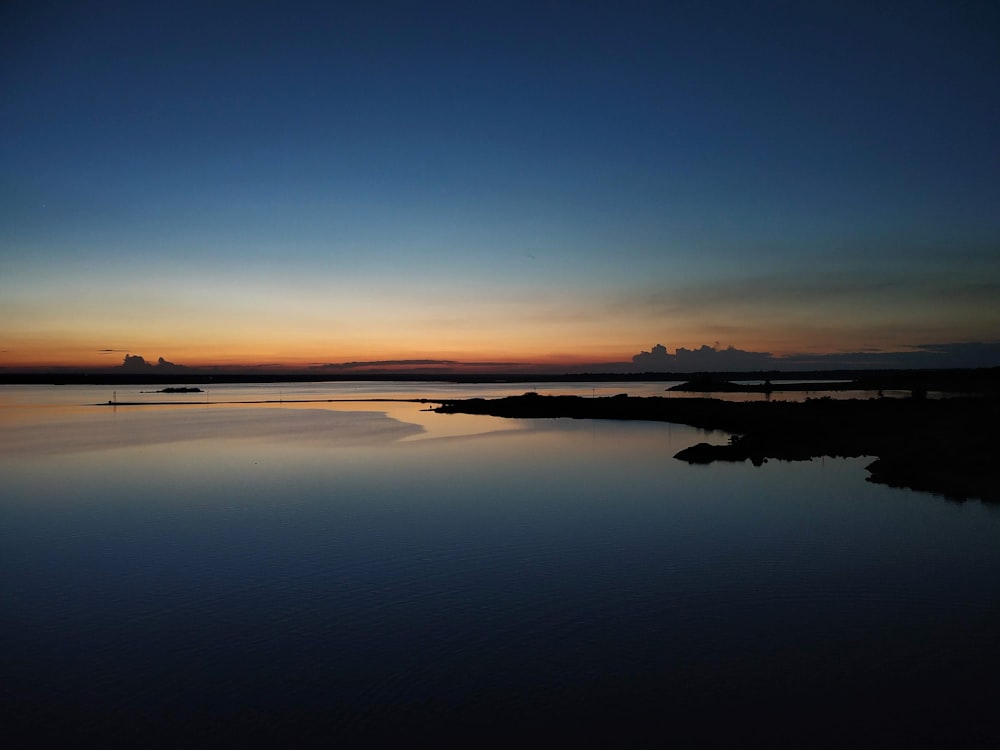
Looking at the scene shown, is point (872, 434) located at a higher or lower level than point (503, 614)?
higher

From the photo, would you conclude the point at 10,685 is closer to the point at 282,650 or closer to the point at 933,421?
the point at 282,650

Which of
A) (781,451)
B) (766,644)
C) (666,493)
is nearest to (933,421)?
(781,451)

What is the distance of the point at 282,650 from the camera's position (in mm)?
10180

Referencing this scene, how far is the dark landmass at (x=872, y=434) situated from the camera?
23062 millimetres

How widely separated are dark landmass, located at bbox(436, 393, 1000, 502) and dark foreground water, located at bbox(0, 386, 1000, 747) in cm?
188

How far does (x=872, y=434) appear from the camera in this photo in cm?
3450

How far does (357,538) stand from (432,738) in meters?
9.83

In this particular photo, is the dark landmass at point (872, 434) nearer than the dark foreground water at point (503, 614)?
No

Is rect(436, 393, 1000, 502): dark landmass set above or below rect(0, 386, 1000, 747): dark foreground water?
above

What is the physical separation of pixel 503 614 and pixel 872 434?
2983 cm

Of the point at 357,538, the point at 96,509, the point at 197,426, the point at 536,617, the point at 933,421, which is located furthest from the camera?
the point at 197,426

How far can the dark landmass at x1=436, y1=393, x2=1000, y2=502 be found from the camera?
23.1 meters

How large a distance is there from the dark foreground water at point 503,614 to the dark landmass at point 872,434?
188cm

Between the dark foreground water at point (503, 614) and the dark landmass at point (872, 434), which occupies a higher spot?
the dark landmass at point (872, 434)
